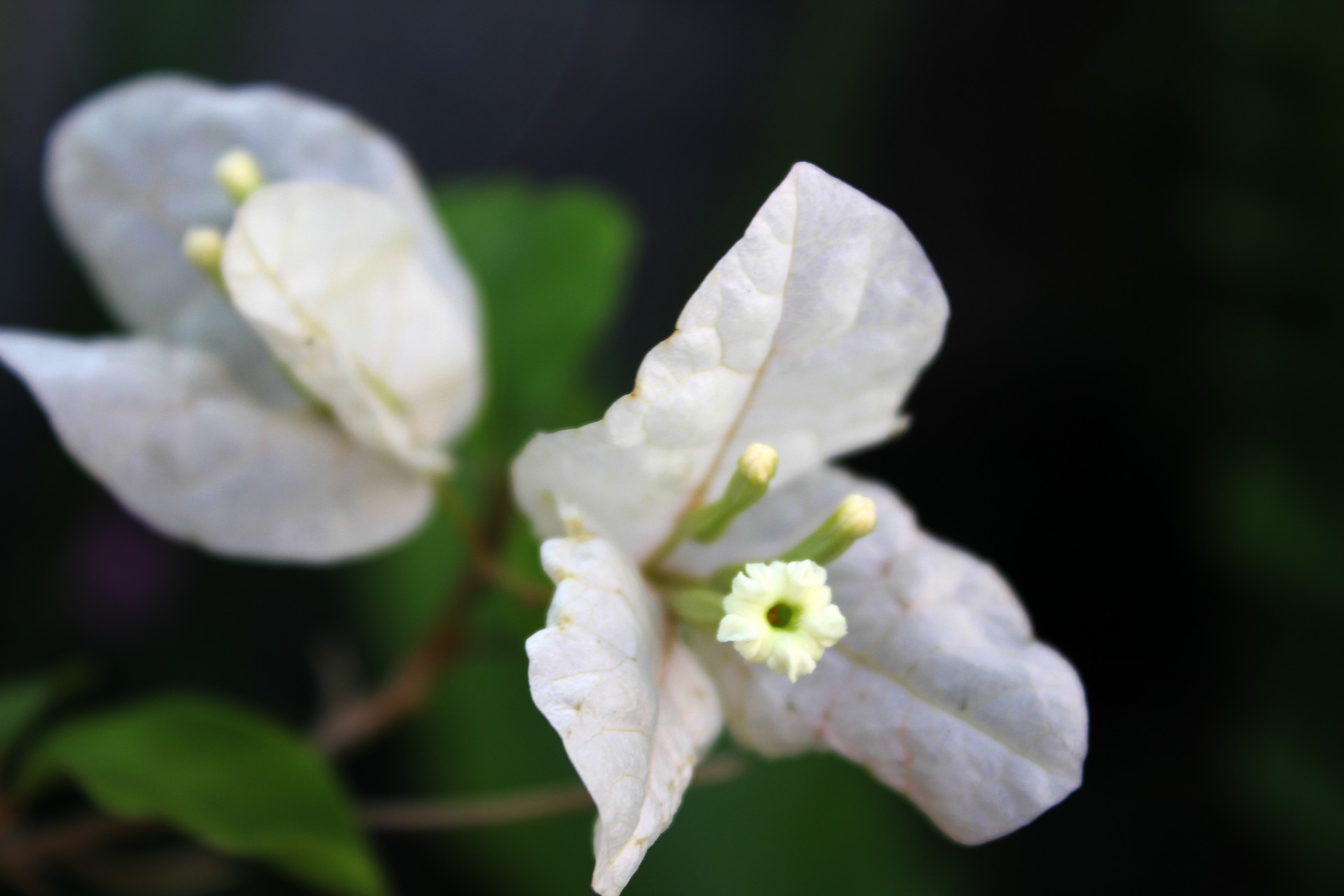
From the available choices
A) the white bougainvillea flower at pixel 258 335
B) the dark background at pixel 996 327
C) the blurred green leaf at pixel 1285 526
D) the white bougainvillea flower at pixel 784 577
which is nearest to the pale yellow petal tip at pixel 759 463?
the white bougainvillea flower at pixel 784 577

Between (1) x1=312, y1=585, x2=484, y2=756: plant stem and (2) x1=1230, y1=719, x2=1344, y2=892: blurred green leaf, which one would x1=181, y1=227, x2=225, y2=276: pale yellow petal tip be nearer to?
(1) x1=312, y1=585, x2=484, y2=756: plant stem

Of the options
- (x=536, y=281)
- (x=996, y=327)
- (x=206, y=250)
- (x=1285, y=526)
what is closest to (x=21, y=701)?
(x=206, y=250)

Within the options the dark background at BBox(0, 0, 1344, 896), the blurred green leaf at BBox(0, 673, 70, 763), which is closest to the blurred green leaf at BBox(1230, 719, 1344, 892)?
the dark background at BBox(0, 0, 1344, 896)

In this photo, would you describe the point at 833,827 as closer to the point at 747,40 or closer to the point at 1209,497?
the point at 1209,497

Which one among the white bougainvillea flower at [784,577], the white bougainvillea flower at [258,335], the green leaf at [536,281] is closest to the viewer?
the white bougainvillea flower at [784,577]

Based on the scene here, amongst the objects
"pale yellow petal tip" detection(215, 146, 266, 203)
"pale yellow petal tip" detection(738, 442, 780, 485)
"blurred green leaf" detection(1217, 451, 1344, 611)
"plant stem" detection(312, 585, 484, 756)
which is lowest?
"blurred green leaf" detection(1217, 451, 1344, 611)

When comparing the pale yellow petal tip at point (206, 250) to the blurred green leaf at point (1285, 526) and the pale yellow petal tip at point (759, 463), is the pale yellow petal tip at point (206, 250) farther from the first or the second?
A: the blurred green leaf at point (1285, 526)
